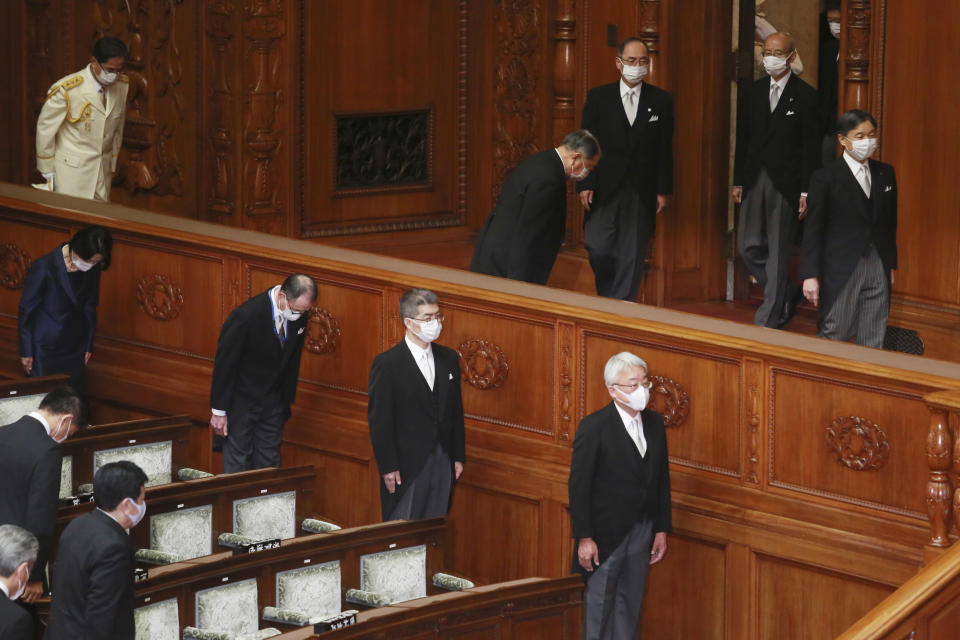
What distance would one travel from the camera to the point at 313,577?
7227 mm

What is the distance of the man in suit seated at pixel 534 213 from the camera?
29.2 ft

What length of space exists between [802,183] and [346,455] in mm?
2876

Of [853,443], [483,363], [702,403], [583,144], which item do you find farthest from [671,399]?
[583,144]

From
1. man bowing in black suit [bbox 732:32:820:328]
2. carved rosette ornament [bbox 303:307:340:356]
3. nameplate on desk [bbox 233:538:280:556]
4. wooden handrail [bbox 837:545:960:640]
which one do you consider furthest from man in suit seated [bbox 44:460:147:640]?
man bowing in black suit [bbox 732:32:820:328]

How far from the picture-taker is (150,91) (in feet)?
37.9

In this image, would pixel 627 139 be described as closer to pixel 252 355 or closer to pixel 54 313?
pixel 252 355

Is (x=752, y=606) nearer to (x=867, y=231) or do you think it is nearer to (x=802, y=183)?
(x=867, y=231)

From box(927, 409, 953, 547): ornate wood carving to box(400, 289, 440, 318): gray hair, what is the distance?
213cm

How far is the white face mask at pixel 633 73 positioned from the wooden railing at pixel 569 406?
1678 mm

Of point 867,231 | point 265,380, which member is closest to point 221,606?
point 265,380

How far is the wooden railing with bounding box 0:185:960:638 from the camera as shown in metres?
7.36

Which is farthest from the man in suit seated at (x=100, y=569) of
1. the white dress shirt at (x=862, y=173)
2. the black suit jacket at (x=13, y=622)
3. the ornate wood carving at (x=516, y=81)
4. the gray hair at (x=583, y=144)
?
the ornate wood carving at (x=516, y=81)

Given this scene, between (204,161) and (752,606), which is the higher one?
(204,161)

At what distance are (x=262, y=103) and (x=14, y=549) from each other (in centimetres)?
601
